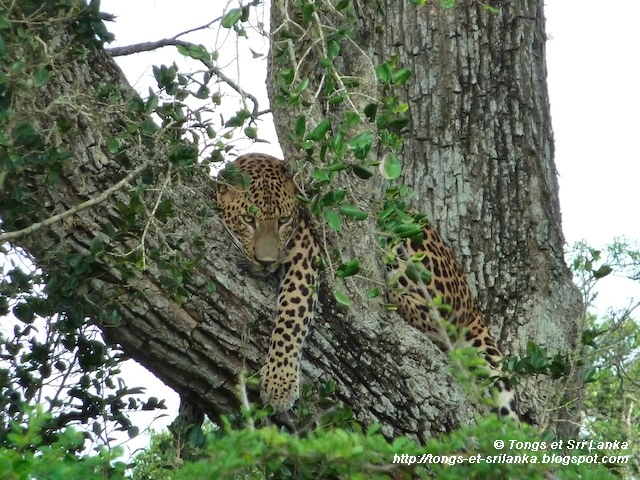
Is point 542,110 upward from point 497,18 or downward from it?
downward

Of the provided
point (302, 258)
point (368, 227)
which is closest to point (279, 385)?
point (302, 258)

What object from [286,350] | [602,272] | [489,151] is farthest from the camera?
[489,151]

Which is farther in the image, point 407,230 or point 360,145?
point 407,230

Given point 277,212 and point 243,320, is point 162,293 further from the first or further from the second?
point 277,212

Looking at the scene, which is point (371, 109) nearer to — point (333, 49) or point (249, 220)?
point (333, 49)

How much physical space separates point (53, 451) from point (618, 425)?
240 inches

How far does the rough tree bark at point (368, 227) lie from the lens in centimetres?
522

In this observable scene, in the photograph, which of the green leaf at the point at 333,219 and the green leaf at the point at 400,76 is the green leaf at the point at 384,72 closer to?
the green leaf at the point at 400,76

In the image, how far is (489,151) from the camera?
7.21 metres

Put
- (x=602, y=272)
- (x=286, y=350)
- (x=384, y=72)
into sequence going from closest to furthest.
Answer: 1. (x=384, y=72)
2. (x=602, y=272)
3. (x=286, y=350)

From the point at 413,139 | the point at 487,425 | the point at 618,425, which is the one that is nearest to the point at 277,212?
the point at 413,139

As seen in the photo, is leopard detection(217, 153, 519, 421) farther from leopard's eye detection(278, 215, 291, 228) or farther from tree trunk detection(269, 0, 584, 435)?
tree trunk detection(269, 0, 584, 435)

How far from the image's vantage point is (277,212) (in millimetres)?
7301

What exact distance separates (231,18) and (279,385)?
2090 millimetres
